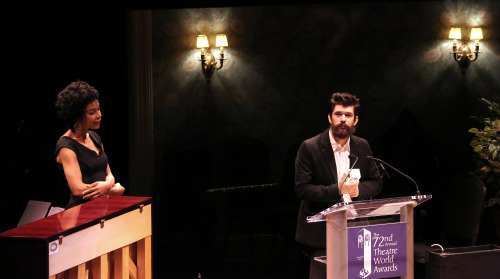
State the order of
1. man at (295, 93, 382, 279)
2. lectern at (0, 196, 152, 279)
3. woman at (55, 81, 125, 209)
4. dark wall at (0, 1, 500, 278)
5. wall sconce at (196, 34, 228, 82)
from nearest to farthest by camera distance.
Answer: lectern at (0, 196, 152, 279) → woman at (55, 81, 125, 209) → man at (295, 93, 382, 279) → wall sconce at (196, 34, 228, 82) → dark wall at (0, 1, 500, 278)

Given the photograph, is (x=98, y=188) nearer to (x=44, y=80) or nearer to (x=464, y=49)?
(x=44, y=80)

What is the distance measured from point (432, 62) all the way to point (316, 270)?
3.52 metres

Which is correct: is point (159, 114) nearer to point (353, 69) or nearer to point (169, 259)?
point (169, 259)

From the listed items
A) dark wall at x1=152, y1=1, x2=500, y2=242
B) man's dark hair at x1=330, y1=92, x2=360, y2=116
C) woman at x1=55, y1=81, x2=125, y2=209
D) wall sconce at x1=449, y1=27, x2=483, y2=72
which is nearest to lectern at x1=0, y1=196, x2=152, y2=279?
woman at x1=55, y1=81, x2=125, y2=209

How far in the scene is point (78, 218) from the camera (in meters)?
3.51

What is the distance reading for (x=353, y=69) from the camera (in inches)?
271

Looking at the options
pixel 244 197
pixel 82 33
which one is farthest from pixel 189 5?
pixel 244 197

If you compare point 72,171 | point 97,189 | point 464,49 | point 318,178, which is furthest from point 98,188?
point 464,49

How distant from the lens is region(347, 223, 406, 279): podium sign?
11.4 ft

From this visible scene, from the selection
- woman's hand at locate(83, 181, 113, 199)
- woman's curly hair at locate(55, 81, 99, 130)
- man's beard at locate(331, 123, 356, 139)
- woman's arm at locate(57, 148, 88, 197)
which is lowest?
woman's hand at locate(83, 181, 113, 199)

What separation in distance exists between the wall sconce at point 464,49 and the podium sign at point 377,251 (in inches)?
147

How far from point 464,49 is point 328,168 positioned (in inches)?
132

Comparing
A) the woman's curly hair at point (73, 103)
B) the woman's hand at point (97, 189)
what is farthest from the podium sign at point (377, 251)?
the woman's curly hair at point (73, 103)

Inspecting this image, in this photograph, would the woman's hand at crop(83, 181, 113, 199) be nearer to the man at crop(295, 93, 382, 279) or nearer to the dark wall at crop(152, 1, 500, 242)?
the man at crop(295, 93, 382, 279)
